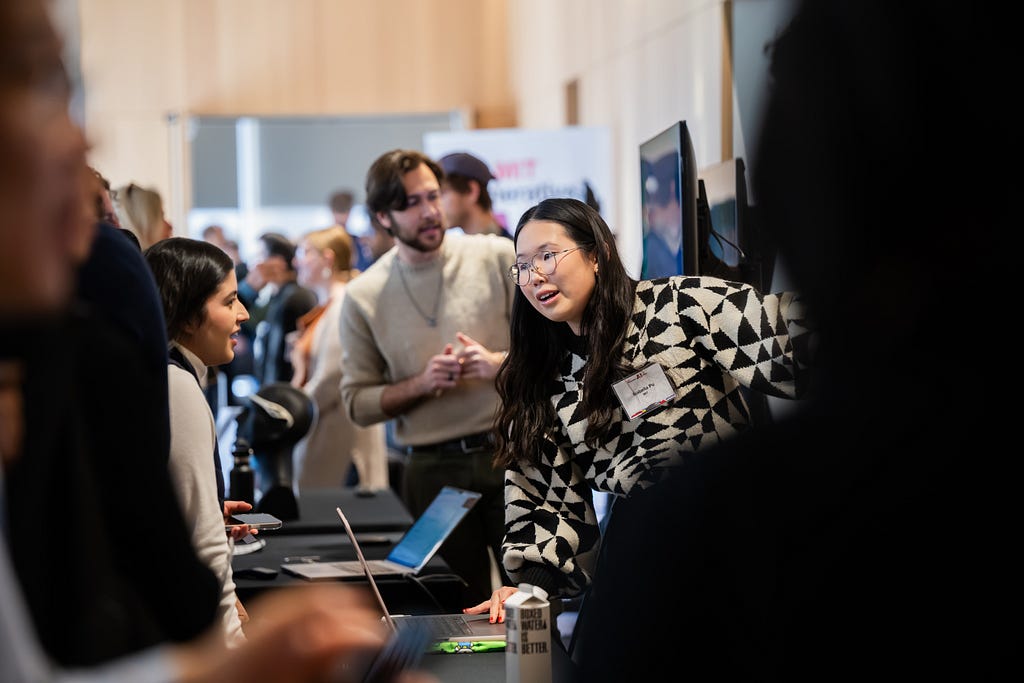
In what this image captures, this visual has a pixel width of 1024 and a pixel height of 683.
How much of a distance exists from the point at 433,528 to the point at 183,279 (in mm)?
933

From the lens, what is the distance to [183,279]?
2301mm

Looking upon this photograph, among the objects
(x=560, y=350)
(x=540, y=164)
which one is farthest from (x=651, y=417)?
(x=540, y=164)

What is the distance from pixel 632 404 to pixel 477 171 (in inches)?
98.0

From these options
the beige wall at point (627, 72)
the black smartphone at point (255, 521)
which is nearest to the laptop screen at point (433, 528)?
the black smartphone at point (255, 521)

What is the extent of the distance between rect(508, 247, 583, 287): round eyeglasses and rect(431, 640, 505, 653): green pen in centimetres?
83

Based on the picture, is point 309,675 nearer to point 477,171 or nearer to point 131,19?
point 477,171

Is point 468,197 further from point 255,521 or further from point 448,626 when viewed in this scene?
point 448,626

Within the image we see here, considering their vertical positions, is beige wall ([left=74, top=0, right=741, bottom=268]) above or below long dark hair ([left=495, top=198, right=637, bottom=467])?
above

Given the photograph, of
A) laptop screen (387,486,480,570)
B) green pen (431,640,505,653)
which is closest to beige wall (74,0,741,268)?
laptop screen (387,486,480,570)

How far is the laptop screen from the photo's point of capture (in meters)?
2.82

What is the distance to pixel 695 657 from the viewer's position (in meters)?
0.88

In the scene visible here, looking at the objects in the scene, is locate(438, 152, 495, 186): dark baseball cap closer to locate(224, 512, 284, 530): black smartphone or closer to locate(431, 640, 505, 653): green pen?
locate(224, 512, 284, 530): black smartphone

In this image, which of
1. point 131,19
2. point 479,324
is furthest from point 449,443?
point 131,19

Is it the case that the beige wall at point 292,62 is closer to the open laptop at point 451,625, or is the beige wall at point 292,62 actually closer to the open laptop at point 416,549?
the open laptop at point 416,549
